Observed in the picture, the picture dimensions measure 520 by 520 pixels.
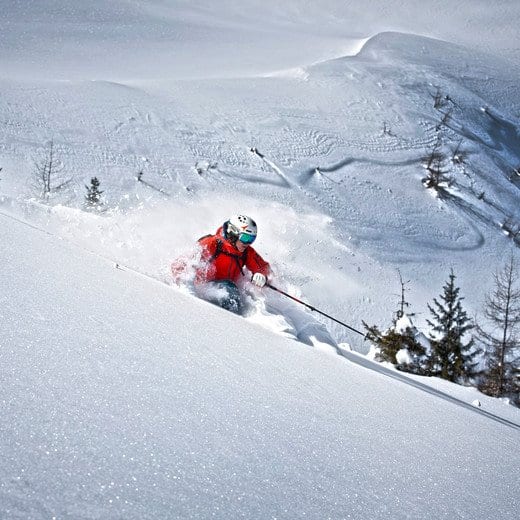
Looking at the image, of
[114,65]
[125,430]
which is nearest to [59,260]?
[125,430]

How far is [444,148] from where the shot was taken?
3772 centimetres

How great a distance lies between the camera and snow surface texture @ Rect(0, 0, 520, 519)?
120 cm

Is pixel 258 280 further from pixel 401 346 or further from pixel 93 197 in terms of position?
pixel 93 197

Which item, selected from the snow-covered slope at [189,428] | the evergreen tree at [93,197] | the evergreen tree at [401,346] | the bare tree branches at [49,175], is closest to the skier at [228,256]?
the snow-covered slope at [189,428]

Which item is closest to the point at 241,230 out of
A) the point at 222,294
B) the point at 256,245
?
the point at 222,294

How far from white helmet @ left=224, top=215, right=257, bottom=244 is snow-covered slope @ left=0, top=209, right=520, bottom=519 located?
3.36m

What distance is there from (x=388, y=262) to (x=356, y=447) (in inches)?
944

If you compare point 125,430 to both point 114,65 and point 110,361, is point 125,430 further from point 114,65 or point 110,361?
point 114,65

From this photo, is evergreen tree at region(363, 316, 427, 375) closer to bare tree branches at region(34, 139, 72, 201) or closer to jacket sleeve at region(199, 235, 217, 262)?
jacket sleeve at region(199, 235, 217, 262)

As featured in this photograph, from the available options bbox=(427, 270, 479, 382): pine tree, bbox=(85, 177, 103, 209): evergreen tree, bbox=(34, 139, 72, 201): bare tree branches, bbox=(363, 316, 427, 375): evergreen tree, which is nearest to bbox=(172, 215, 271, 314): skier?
bbox=(363, 316, 427, 375): evergreen tree

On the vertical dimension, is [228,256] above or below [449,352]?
above

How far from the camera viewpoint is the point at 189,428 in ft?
4.48

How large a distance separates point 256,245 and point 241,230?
45.7 feet

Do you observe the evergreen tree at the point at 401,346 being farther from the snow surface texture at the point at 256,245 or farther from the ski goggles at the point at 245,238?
the ski goggles at the point at 245,238
